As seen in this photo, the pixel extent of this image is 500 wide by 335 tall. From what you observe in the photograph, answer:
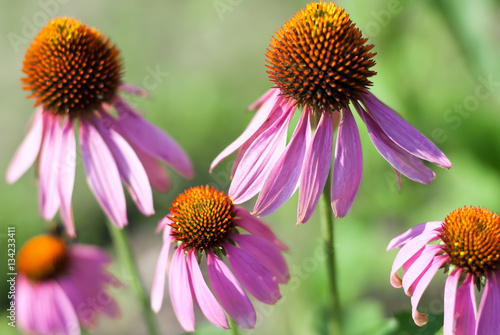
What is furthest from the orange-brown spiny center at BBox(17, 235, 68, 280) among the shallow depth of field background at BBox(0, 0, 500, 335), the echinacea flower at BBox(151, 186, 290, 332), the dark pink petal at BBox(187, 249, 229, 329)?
the dark pink petal at BBox(187, 249, 229, 329)

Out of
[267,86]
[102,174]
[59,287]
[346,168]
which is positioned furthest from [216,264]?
[267,86]

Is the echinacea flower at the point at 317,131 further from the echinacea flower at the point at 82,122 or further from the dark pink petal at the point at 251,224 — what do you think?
the echinacea flower at the point at 82,122

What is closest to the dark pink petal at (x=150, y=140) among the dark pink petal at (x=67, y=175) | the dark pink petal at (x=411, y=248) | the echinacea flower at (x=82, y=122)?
the echinacea flower at (x=82, y=122)

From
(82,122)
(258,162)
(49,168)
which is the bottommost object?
(49,168)

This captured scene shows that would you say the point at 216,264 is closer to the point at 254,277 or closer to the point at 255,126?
the point at 254,277

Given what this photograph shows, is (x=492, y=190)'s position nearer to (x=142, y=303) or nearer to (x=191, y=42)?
(x=142, y=303)

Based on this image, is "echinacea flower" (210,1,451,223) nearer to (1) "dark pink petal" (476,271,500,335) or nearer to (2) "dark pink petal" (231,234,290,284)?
(2) "dark pink petal" (231,234,290,284)
